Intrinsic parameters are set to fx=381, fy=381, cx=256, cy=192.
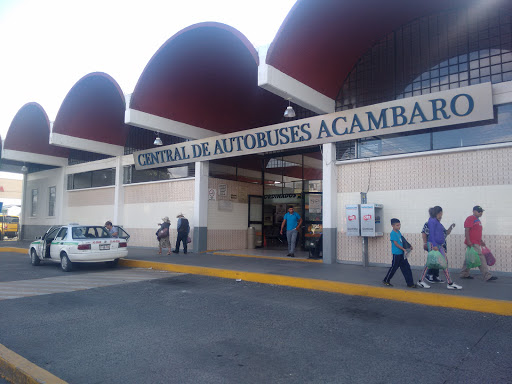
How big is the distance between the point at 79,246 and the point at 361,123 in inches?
364

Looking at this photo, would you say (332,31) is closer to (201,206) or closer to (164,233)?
(201,206)

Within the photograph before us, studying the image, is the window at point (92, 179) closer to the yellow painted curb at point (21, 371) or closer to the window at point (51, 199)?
the window at point (51, 199)

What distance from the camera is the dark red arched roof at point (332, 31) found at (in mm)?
10625

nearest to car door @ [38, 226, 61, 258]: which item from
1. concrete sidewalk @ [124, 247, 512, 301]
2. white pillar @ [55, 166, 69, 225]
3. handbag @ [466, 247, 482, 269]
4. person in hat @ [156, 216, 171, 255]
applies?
concrete sidewalk @ [124, 247, 512, 301]

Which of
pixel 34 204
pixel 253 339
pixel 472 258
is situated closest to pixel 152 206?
pixel 34 204

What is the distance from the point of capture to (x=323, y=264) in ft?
38.8

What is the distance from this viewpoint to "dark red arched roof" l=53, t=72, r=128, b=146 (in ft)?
58.2

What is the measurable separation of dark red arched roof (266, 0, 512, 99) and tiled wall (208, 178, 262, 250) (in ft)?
21.6

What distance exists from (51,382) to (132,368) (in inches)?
31.3

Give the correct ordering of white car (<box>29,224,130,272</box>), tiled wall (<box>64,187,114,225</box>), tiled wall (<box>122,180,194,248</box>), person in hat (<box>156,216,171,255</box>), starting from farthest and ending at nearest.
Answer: tiled wall (<box>64,187,114,225</box>) < tiled wall (<box>122,180,194,248</box>) < person in hat (<box>156,216,171,255</box>) < white car (<box>29,224,130,272</box>)

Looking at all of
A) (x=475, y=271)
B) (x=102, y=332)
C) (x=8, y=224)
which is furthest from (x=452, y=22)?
(x=8, y=224)

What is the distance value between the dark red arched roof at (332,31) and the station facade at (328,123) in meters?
0.04

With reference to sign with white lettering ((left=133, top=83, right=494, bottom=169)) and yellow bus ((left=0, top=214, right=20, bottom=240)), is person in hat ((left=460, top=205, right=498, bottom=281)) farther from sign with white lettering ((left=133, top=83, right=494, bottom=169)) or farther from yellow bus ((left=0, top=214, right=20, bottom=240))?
yellow bus ((left=0, top=214, right=20, bottom=240))

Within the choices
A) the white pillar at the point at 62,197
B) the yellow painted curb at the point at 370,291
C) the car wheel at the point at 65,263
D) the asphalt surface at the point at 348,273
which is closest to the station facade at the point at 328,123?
the asphalt surface at the point at 348,273
